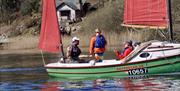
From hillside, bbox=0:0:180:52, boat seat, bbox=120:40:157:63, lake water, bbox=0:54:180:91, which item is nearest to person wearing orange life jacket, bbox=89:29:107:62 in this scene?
lake water, bbox=0:54:180:91

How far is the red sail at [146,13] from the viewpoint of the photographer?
80.9 ft

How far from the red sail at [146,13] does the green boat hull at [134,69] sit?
200cm

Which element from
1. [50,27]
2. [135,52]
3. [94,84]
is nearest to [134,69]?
[135,52]

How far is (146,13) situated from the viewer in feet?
82.6

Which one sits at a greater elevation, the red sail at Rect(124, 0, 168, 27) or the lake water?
the red sail at Rect(124, 0, 168, 27)

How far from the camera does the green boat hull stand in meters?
23.3

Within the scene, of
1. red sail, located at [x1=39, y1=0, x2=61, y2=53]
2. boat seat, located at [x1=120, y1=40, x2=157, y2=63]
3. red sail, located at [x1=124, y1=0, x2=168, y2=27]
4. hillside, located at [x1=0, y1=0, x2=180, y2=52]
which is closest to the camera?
boat seat, located at [x1=120, y1=40, x2=157, y2=63]

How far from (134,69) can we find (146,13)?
2.96 m

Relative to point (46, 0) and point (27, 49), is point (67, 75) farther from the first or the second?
point (27, 49)

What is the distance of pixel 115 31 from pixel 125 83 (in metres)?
40.4

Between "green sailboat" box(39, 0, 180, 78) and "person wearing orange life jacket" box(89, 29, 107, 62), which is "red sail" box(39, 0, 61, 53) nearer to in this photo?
"green sailboat" box(39, 0, 180, 78)

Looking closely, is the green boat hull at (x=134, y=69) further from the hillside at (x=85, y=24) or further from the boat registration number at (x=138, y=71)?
the hillside at (x=85, y=24)

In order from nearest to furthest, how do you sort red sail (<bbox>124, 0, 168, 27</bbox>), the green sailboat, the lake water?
the lake water, the green sailboat, red sail (<bbox>124, 0, 168, 27</bbox>)

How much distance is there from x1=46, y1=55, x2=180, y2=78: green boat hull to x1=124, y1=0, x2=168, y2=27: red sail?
6.57 ft
